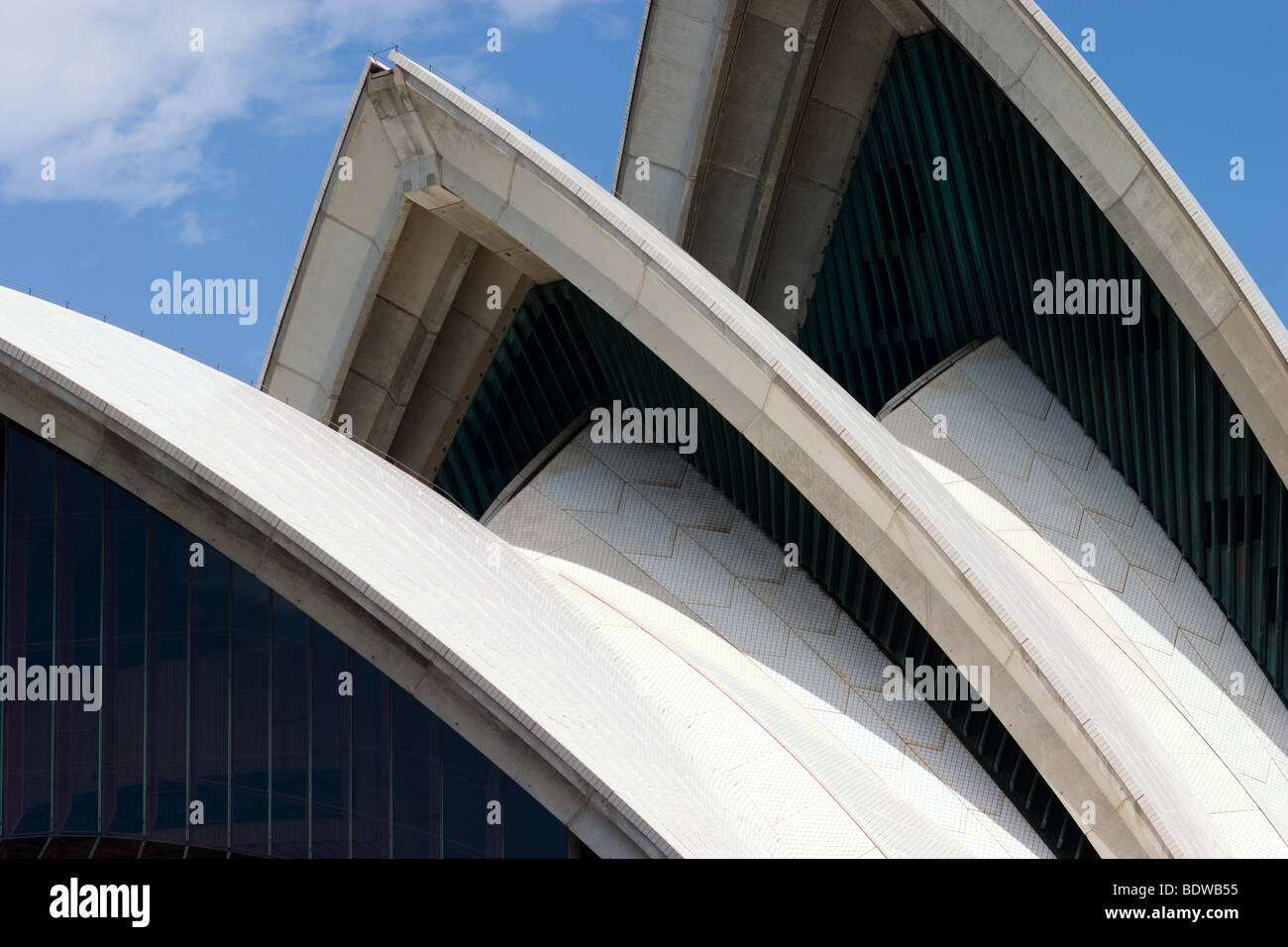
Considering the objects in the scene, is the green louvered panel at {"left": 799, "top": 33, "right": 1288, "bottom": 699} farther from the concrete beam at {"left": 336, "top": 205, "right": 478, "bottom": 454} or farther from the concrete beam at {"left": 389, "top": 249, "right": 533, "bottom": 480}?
the concrete beam at {"left": 336, "top": 205, "right": 478, "bottom": 454}

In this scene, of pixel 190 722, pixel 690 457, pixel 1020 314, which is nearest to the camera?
pixel 190 722

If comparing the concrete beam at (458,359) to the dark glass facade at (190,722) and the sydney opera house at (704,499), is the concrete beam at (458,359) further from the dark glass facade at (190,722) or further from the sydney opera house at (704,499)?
the dark glass facade at (190,722)

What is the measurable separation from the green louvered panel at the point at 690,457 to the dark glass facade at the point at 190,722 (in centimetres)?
591

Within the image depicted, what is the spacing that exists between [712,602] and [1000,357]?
20.5ft

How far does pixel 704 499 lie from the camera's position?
21688mm

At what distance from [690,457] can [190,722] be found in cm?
870

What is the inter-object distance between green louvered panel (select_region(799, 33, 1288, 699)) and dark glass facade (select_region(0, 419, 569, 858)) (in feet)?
34.4

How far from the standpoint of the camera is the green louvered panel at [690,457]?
60.3ft

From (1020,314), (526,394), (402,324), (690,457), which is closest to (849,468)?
(690,457)

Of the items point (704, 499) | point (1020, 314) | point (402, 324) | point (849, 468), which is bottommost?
point (849, 468)

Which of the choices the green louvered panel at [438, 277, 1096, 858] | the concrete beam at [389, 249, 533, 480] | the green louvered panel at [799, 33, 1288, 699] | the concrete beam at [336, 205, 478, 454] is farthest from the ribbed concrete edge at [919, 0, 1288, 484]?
the concrete beam at [336, 205, 478, 454]

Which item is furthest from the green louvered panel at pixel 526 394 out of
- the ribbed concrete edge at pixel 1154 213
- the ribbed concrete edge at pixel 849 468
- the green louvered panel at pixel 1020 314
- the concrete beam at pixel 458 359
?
the ribbed concrete edge at pixel 1154 213

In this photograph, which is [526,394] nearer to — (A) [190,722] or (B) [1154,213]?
(B) [1154,213]

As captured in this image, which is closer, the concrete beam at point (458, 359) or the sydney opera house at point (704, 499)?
the sydney opera house at point (704, 499)
